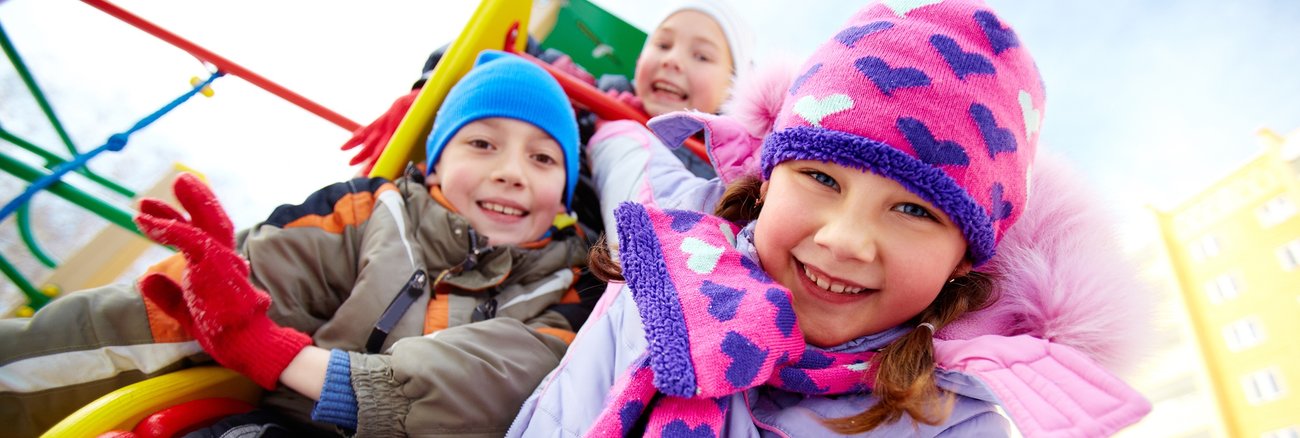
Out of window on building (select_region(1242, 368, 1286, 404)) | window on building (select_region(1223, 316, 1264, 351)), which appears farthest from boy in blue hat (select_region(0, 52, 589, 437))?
window on building (select_region(1223, 316, 1264, 351))

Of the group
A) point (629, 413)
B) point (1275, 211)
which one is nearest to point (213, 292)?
point (629, 413)

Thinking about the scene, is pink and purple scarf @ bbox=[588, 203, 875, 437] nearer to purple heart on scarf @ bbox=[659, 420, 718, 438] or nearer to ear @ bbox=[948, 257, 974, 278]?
purple heart on scarf @ bbox=[659, 420, 718, 438]

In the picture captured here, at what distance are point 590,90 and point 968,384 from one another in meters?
1.30

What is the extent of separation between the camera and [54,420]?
825 mm

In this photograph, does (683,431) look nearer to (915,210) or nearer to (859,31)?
(915,210)

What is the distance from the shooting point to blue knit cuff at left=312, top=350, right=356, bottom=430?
85 centimetres

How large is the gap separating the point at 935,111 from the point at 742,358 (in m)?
0.36

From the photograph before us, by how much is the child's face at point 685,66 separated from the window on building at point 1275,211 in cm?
205

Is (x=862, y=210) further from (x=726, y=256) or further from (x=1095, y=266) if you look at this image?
(x=1095, y=266)

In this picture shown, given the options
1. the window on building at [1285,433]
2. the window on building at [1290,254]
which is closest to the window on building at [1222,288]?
the window on building at [1290,254]

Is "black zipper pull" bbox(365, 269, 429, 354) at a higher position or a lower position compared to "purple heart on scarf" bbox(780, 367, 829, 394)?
higher

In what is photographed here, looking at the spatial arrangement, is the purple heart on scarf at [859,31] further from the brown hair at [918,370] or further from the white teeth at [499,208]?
the white teeth at [499,208]

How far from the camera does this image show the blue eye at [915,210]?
0.73 meters

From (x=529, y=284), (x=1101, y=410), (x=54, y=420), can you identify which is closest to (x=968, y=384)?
(x=1101, y=410)
